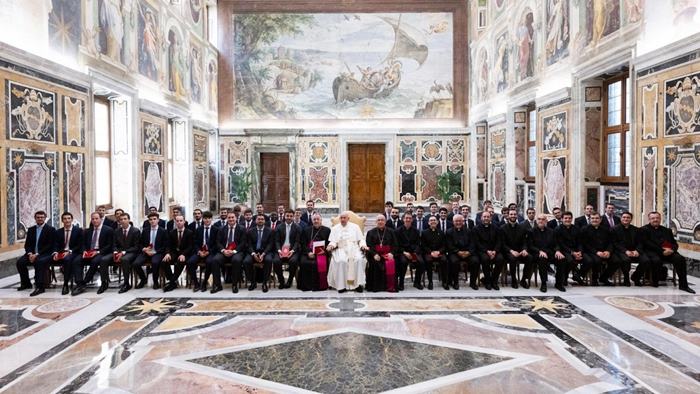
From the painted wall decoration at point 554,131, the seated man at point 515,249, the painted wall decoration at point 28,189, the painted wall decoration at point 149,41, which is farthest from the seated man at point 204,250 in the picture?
the painted wall decoration at point 554,131

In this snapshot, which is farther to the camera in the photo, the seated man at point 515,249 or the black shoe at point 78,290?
the seated man at point 515,249

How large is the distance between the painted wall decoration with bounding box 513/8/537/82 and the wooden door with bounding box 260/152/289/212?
9.85 metres

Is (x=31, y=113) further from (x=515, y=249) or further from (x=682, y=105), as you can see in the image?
(x=682, y=105)

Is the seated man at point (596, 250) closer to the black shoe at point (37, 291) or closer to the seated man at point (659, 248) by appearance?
the seated man at point (659, 248)

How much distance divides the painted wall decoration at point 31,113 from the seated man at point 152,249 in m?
2.56

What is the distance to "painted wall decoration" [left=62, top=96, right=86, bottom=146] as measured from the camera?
30.3 feet

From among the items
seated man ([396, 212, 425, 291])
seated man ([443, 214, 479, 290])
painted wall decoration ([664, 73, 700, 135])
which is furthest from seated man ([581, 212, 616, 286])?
seated man ([396, 212, 425, 291])

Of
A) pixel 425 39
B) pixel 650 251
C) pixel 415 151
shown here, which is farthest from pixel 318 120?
pixel 650 251

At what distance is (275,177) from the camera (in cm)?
2014

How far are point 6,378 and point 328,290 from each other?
4.40m

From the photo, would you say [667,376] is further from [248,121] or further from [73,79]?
[248,121]

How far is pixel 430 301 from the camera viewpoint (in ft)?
22.8

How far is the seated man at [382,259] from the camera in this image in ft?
25.2

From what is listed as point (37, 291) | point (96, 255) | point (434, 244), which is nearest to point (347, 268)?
point (434, 244)
